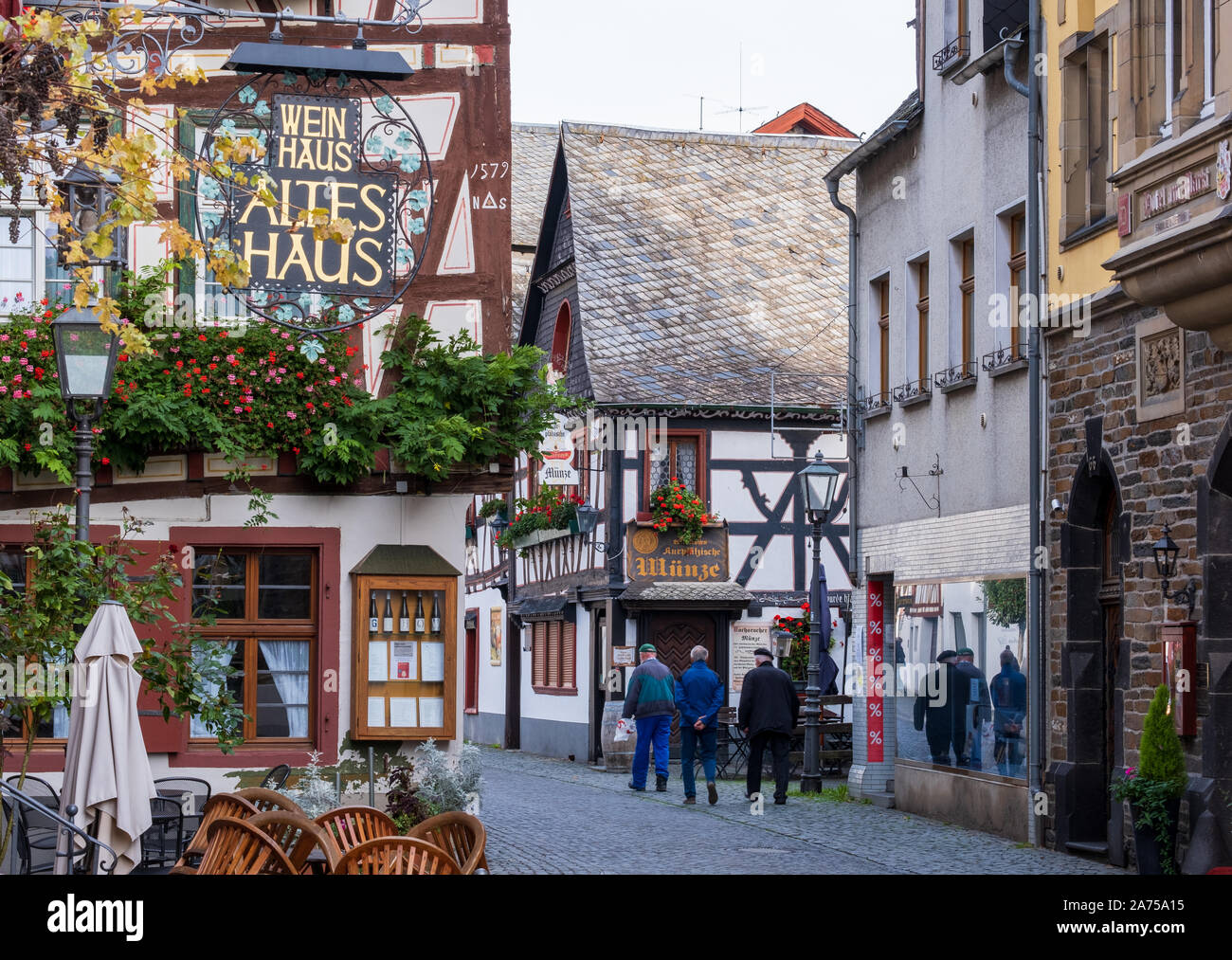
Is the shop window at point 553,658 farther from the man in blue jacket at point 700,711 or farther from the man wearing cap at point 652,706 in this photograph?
the man in blue jacket at point 700,711

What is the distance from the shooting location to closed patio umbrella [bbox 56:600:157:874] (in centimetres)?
973

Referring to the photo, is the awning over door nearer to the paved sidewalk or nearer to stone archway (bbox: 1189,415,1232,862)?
the paved sidewalk

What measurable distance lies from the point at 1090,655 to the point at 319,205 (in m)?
7.01

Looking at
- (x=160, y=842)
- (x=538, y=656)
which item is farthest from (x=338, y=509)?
(x=538, y=656)

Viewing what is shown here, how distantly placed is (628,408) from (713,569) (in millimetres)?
2745

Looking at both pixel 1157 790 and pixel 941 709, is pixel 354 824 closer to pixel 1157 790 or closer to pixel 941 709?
pixel 1157 790

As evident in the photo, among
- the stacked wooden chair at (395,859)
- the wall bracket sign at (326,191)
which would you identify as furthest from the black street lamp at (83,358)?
the stacked wooden chair at (395,859)

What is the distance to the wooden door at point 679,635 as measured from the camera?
1112 inches

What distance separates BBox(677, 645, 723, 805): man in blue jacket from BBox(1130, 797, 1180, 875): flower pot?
7.21 meters

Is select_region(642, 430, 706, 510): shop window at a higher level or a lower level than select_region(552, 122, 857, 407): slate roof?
lower

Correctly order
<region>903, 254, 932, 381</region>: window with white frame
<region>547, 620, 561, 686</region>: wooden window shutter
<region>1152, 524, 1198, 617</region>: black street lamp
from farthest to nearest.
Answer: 1. <region>547, 620, 561, 686</region>: wooden window shutter
2. <region>903, 254, 932, 381</region>: window with white frame
3. <region>1152, 524, 1198, 617</region>: black street lamp

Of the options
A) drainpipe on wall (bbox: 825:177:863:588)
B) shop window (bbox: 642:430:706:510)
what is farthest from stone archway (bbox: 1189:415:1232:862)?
shop window (bbox: 642:430:706:510)
